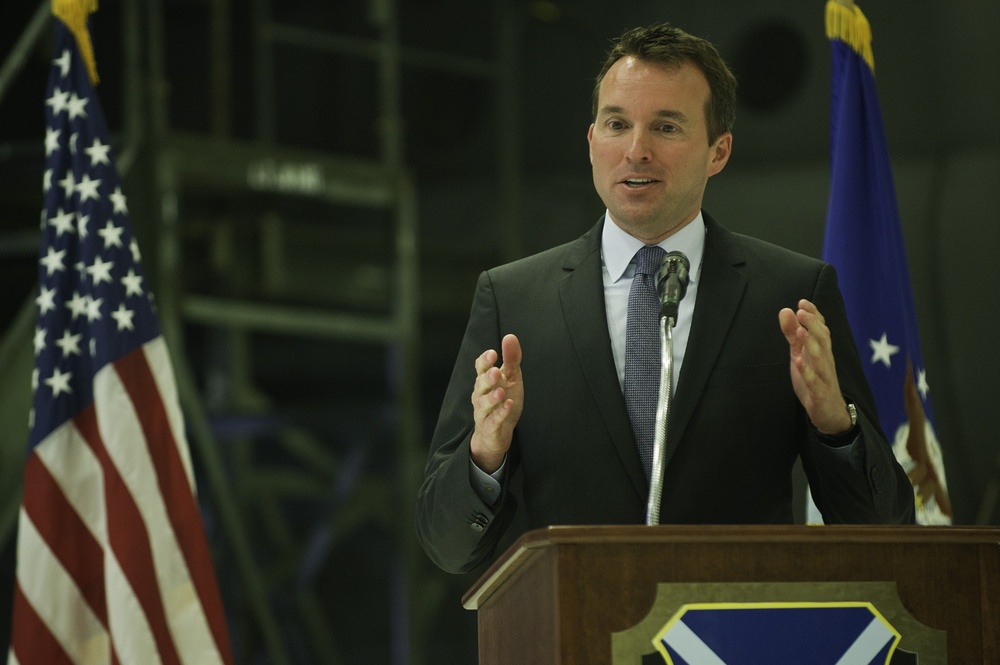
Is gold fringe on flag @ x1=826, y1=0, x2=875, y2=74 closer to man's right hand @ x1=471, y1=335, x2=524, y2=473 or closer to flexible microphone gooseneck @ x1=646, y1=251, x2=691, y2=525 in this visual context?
flexible microphone gooseneck @ x1=646, y1=251, x2=691, y2=525

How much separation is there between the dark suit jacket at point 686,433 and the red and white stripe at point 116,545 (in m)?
1.11

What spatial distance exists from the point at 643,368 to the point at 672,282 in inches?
6.8

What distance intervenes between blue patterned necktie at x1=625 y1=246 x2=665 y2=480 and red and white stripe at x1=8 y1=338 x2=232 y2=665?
1386 mm

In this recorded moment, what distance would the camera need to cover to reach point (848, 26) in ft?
11.0

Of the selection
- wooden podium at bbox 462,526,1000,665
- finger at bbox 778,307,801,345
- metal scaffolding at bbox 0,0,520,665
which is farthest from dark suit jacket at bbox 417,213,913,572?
metal scaffolding at bbox 0,0,520,665

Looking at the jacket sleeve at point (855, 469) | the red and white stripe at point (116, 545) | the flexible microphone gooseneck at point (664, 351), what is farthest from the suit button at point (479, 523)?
the red and white stripe at point (116, 545)

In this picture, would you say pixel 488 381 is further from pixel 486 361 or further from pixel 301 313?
pixel 301 313

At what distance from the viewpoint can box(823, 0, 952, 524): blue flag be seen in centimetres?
317

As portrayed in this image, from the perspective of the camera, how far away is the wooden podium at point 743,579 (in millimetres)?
1629

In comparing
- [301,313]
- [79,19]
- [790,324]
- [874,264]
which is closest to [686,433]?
[790,324]

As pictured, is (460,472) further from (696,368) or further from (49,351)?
(49,351)

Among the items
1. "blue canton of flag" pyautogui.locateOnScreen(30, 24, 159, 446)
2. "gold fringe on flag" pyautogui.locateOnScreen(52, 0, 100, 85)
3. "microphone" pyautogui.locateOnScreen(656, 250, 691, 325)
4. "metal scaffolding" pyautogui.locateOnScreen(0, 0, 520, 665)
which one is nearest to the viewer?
"microphone" pyautogui.locateOnScreen(656, 250, 691, 325)

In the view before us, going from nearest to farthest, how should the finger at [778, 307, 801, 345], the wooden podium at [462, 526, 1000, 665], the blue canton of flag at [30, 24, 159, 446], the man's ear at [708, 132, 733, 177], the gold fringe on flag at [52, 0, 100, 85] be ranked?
the wooden podium at [462, 526, 1000, 665]
the finger at [778, 307, 801, 345]
the man's ear at [708, 132, 733, 177]
the blue canton of flag at [30, 24, 159, 446]
the gold fringe on flag at [52, 0, 100, 85]

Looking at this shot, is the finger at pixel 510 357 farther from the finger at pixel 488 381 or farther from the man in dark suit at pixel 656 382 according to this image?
the man in dark suit at pixel 656 382
